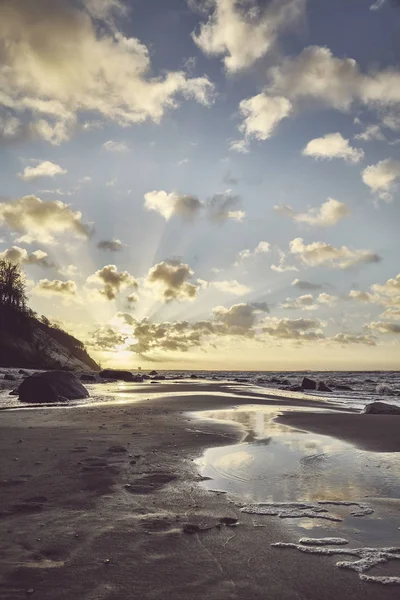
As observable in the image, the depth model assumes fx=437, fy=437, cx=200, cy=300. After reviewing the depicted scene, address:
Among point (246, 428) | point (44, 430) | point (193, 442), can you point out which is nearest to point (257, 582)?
point (193, 442)

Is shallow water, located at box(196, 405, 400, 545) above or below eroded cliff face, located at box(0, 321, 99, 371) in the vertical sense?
below

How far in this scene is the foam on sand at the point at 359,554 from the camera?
3385 millimetres

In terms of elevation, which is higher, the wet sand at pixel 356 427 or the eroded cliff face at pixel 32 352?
the eroded cliff face at pixel 32 352

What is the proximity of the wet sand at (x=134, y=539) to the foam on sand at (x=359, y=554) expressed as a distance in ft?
0.30

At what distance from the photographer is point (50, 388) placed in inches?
768

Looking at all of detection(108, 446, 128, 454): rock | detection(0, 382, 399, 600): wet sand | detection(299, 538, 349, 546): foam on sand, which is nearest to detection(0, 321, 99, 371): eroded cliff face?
detection(108, 446, 128, 454): rock

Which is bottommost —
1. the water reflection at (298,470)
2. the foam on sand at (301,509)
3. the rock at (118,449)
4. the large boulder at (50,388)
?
the water reflection at (298,470)

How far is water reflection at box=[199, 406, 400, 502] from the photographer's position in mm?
5848

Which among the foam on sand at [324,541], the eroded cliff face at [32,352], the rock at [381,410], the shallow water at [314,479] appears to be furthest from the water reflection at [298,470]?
the eroded cliff face at [32,352]

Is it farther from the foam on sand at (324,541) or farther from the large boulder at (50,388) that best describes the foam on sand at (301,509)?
the large boulder at (50,388)

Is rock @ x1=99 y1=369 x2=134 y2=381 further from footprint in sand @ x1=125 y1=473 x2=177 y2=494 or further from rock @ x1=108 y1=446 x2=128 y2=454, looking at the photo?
footprint in sand @ x1=125 y1=473 x2=177 y2=494

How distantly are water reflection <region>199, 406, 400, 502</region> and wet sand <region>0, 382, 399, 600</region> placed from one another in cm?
52

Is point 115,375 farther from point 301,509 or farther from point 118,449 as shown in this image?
point 301,509

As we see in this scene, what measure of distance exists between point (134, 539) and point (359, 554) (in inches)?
79.2
